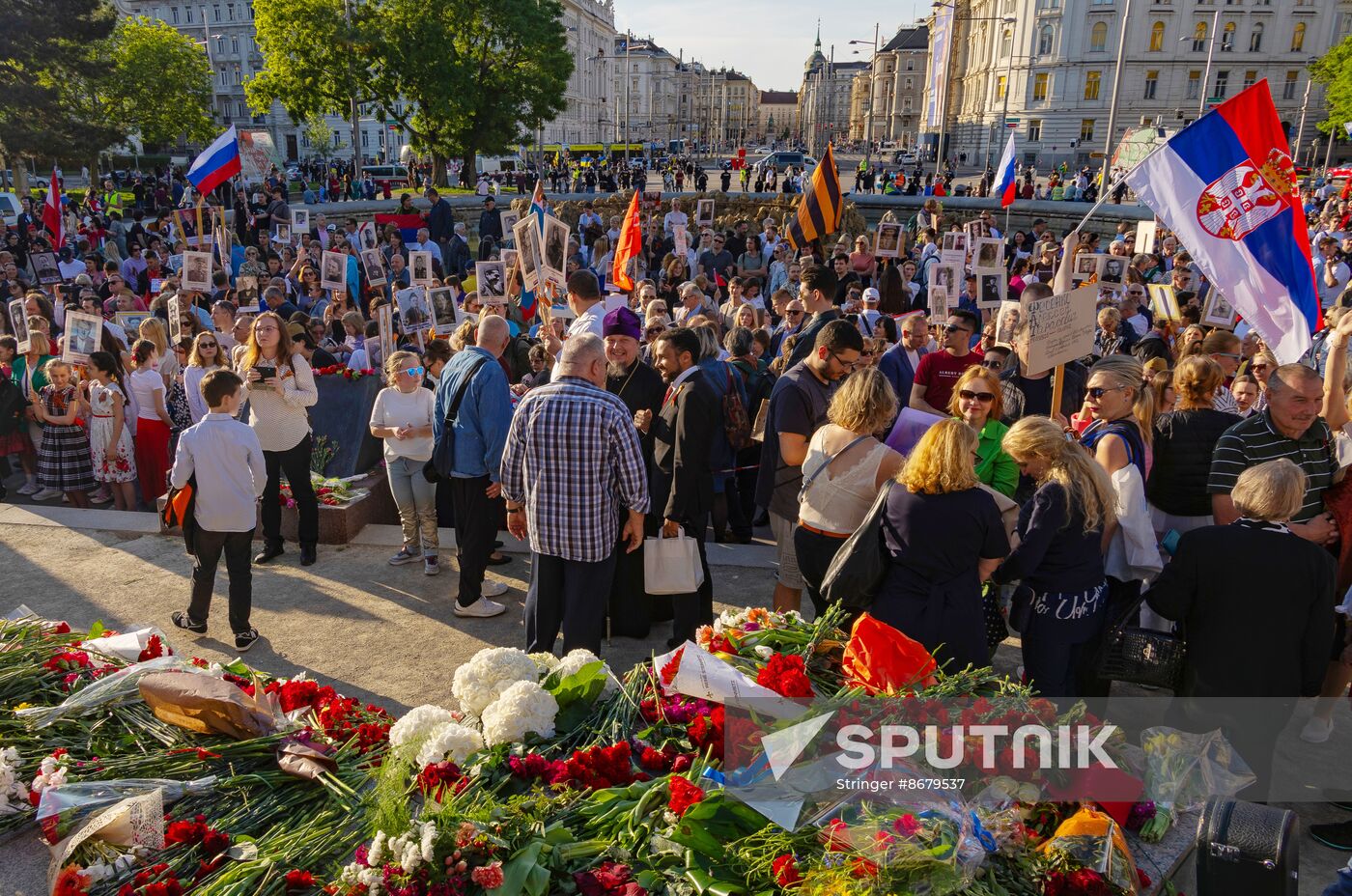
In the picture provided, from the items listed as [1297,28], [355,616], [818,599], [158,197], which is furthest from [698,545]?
[1297,28]

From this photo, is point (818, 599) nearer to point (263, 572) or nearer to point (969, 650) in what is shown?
point (969, 650)

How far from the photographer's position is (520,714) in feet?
10.8

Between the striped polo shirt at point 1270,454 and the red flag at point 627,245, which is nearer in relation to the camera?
the striped polo shirt at point 1270,454

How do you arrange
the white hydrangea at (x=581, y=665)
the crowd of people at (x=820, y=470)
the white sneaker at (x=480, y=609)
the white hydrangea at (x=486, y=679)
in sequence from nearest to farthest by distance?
the white hydrangea at (x=486, y=679)
the white hydrangea at (x=581, y=665)
the crowd of people at (x=820, y=470)
the white sneaker at (x=480, y=609)

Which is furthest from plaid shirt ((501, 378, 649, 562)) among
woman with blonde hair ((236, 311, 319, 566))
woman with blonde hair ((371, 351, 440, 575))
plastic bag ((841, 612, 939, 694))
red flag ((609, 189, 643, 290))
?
red flag ((609, 189, 643, 290))

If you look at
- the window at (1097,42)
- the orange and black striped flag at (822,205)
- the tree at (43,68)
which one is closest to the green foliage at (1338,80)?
the window at (1097,42)

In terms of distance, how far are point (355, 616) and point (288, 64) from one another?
124 feet

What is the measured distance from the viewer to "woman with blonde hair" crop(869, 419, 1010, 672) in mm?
3842

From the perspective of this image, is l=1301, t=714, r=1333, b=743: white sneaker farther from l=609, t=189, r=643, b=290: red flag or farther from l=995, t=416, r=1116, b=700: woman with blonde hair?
l=609, t=189, r=643, b=290: red flag

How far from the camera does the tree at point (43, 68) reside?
95.7 feet

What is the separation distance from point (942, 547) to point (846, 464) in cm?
79

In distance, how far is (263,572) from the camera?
→ 6660 millimetres

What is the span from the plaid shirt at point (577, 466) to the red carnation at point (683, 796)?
1969 millimetres

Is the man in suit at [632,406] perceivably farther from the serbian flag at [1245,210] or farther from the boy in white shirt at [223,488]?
the serbian flag at [1245,210]
